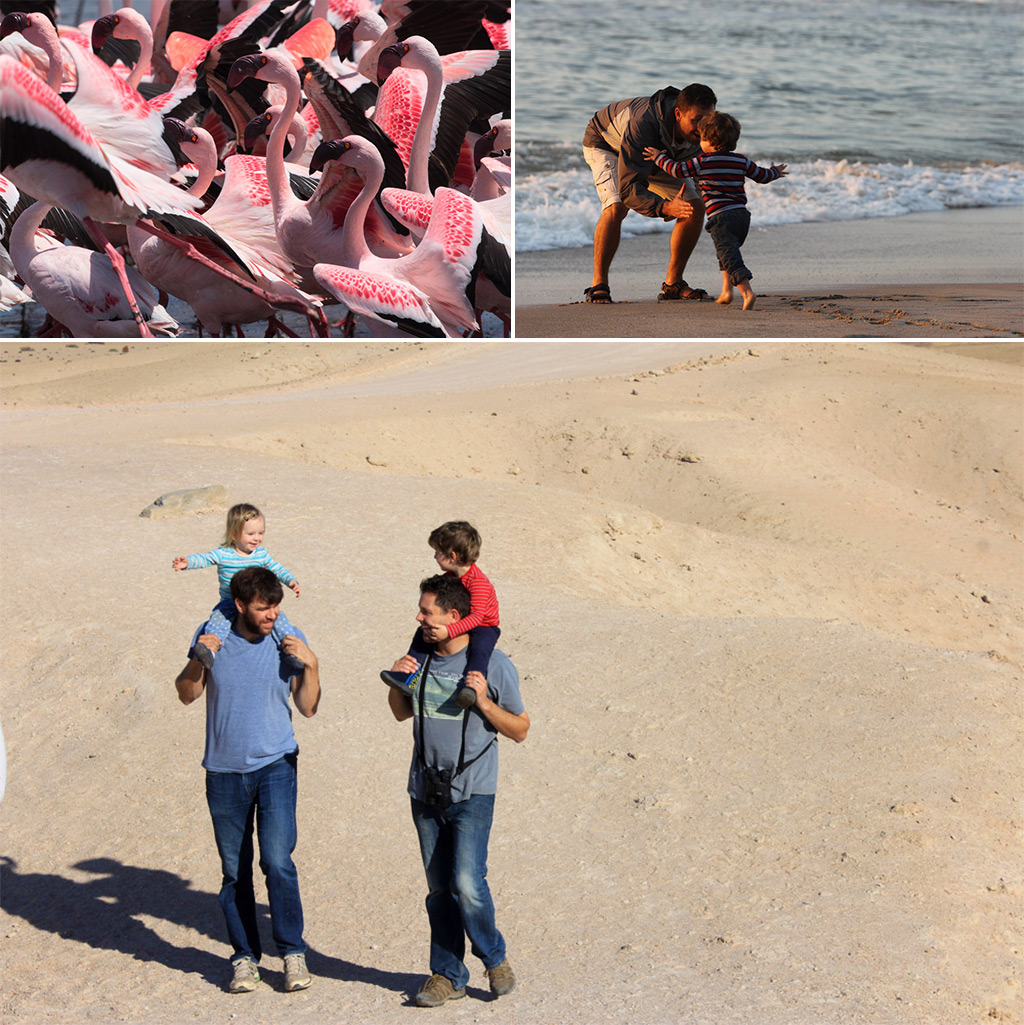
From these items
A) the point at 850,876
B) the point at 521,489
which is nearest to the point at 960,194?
the point at 521,489

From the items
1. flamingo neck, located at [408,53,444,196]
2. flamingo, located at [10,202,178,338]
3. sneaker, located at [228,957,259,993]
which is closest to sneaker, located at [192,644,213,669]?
sneaker, located at [228,957,259,993]

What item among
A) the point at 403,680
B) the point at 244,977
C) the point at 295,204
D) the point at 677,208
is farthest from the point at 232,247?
the point at 244,977

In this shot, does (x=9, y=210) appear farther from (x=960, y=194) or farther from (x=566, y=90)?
(x=960, y=194)

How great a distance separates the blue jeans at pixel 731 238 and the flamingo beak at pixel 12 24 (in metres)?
4.35

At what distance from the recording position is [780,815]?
4652mm

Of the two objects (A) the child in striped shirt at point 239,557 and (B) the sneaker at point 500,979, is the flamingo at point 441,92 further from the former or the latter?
(B) the sneaker at point 500,979

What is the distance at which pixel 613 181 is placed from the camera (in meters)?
7.31

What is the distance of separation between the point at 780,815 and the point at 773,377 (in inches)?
373

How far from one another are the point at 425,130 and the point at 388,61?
49cm

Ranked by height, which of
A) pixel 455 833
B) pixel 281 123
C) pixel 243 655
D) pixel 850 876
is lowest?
pixel 850 876

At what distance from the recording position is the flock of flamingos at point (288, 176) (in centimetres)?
711

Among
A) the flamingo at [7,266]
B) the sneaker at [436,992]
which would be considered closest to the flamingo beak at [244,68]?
the flamingo at [7,266]

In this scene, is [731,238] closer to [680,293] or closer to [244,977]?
[680,293]

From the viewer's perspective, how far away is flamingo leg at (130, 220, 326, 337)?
7250 mm
